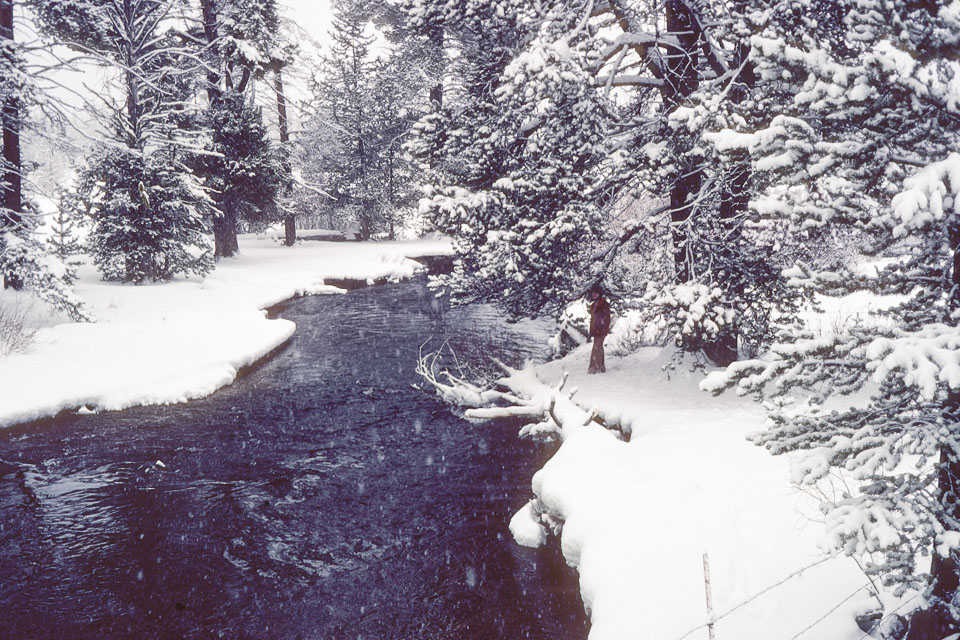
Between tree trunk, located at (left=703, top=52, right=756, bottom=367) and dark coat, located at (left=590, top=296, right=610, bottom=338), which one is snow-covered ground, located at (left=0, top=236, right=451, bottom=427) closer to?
dark coat, located at (left=590, top=296, right=610, bottom=338)

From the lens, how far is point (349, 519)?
751 centimetres

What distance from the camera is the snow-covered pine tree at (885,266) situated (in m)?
2.93

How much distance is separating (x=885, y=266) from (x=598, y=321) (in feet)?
26.4

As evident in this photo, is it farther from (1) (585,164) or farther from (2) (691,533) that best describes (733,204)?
(2) (691,533)

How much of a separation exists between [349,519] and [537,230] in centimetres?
511

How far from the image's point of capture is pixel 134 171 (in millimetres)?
19406

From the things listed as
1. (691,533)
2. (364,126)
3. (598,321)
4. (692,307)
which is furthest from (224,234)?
(691,533)

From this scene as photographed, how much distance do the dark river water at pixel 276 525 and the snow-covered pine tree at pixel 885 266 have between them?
3386 millimetres

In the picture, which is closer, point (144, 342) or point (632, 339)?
point (144, 342)

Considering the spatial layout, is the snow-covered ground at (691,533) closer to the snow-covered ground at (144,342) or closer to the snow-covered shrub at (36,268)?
the snow-covered ground at (144,342)

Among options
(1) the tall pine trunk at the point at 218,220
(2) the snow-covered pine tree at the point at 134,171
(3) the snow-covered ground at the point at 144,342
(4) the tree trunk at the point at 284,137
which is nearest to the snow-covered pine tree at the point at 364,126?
(4) the tree trunk at the point at 284,137

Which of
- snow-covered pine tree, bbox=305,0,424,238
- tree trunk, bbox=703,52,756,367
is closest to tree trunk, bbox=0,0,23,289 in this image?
tree trunk, bbox=703,52,756,367

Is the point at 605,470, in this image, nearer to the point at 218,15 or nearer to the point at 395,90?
the point at 218,15

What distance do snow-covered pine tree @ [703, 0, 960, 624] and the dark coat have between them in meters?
7.54
